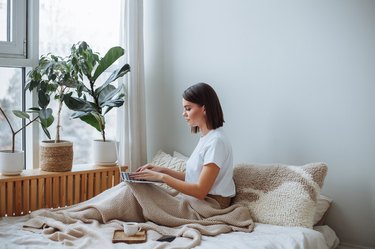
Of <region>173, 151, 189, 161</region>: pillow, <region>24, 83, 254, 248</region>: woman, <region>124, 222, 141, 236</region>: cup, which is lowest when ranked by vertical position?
<region>124, 222, 141, 236</region>: cup

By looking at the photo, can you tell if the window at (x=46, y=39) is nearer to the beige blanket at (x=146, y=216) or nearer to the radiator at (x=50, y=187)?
the radiator at (x=50, y=187)

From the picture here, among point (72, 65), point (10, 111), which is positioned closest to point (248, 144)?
point (72, 65)

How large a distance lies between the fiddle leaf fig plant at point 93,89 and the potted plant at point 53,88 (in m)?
0.06

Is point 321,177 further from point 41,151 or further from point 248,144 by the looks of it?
point 41,151

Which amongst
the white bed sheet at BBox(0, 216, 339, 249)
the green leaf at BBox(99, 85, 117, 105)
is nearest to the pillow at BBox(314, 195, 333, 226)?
the white bed sheet at BBox(0, 216, 339, 249)

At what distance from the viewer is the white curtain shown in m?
3.17

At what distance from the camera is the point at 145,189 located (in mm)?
2375

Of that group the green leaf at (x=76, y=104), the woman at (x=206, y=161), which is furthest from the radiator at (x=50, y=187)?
the woman at (x=206, y=161)

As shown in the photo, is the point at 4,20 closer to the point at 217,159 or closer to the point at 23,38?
the point at 23,38

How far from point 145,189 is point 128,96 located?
37.6 inches

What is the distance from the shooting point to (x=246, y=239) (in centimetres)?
212

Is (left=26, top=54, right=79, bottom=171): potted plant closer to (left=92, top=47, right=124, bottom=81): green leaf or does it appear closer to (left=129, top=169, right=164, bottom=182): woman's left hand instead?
(left=92, top=47, right=124, bottom=81): green leaf

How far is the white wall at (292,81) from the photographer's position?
2.45 metres

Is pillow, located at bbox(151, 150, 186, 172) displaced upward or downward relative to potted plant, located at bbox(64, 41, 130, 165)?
downward
